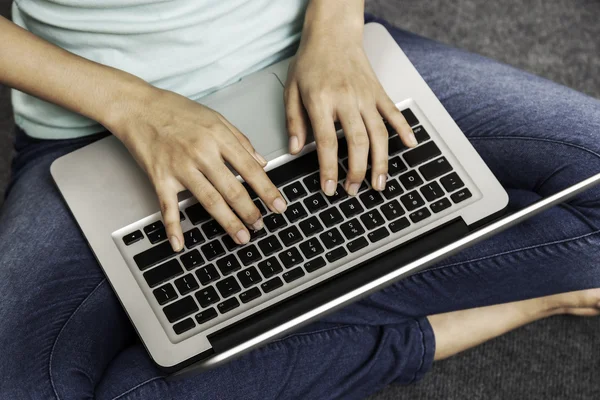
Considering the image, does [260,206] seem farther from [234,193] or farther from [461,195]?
[461,195]

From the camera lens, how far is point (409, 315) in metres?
0.96

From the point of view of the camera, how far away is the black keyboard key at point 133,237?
2.34ft

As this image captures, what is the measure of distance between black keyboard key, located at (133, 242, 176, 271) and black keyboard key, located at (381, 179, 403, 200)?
246mm

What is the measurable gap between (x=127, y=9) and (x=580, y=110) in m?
0.57

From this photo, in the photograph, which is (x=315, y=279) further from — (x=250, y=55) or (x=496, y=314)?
(x=496, y=314)

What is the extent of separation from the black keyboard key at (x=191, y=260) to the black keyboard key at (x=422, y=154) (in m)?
0.26

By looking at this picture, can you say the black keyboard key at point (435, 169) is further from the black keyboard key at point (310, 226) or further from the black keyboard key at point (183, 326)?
the black keyboard key at point (183, 326)

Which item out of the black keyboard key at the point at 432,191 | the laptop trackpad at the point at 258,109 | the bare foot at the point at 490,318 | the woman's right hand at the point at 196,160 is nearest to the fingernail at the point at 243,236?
the woman's right hand at the point at 196,160

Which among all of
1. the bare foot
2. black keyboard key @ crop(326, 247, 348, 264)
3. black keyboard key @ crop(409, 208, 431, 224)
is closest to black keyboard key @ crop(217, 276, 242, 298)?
black keyboard key @ crop(326, 247, 348, 264)

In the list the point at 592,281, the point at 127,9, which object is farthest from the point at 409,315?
the point at 127,9

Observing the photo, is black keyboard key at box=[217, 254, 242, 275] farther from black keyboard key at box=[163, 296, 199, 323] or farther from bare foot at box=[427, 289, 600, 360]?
bare foot at box=[427, 289, 600, 360]

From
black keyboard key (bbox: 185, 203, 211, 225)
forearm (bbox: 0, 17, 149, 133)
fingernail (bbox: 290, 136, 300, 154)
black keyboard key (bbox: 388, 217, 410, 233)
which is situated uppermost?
forearm (bbox: 0, 17, 149, 133)

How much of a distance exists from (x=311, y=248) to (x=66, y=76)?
35 centimetres

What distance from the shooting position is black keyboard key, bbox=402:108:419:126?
0.77 metres
